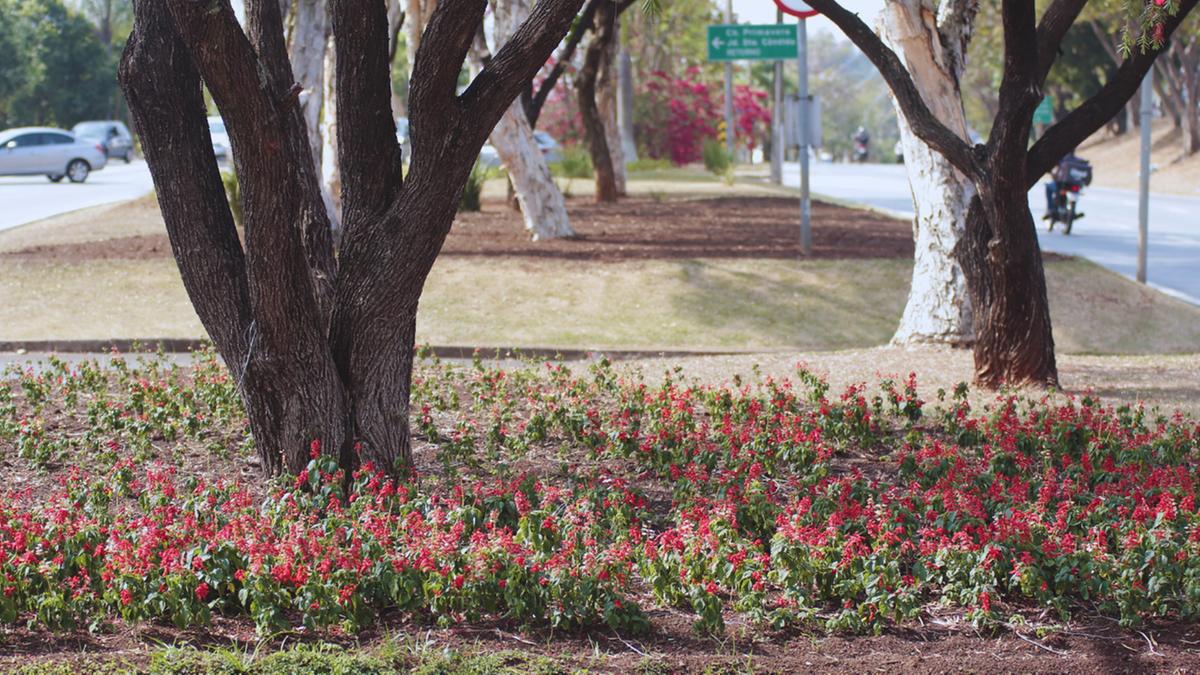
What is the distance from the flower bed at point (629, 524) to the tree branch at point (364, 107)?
1330 mm

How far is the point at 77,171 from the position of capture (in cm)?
4259

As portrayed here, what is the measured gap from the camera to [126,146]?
198ft

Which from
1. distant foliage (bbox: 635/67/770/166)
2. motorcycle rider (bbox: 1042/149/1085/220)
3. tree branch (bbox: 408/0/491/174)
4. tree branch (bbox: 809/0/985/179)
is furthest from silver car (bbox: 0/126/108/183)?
tree branch (bbox: 408/0/491/174)

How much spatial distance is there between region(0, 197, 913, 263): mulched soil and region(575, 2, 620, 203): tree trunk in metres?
1.32

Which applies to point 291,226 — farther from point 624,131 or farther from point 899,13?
point 624,131

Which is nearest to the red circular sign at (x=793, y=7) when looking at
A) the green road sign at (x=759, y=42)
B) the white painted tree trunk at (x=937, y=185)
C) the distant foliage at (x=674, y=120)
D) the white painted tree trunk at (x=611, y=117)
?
the white painted tree trunk at (x=937, y=185)

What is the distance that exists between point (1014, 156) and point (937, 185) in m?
2.72

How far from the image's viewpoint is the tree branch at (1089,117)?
9.47 meters

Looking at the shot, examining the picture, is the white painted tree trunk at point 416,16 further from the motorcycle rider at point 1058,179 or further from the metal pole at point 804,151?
the motorcycle rider at point 1058,179

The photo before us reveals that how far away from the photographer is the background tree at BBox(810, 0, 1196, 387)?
30.8ft

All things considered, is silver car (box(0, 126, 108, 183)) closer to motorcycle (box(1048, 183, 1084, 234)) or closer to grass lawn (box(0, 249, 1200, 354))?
grass lawn (box(0, 249, 1200, 354))

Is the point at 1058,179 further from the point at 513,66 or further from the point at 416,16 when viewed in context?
the point at 513,66

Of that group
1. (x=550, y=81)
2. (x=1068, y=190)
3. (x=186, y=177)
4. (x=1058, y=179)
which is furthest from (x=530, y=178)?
(x=186, y=177)

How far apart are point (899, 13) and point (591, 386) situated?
4.31 metres
